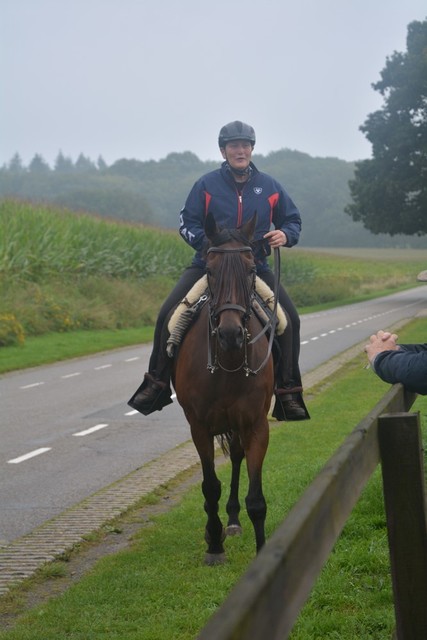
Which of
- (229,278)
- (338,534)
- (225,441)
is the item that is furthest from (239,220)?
(338,534)

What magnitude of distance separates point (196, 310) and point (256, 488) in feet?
4.51

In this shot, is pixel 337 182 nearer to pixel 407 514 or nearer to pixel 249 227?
pixel 249 227

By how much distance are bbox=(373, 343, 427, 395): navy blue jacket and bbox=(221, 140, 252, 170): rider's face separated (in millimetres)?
2948

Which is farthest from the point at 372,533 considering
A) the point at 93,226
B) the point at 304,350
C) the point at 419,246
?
the point at 419,246

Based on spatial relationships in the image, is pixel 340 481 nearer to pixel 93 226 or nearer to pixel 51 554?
pixel 51 554

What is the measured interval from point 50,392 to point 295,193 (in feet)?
439

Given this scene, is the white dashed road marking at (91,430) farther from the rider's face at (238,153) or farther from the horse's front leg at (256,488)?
the horse's front leg at (256,488)

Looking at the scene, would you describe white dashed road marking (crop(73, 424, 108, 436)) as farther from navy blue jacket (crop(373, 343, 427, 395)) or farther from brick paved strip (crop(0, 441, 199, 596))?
navy blue jacket (crop(373, 343, 427, 395))

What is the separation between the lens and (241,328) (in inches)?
261

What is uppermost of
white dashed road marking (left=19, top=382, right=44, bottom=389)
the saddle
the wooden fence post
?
the saddle

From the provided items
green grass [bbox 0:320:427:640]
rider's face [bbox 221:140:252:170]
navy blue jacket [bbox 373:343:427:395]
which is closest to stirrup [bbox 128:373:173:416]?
green grass [bbox 0:320:427:640]

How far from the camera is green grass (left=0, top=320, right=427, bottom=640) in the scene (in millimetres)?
5594

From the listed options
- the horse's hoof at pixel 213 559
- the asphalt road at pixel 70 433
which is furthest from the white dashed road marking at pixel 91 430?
the horse's hoof at pixel 213 559

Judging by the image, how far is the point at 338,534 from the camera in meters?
3.38
